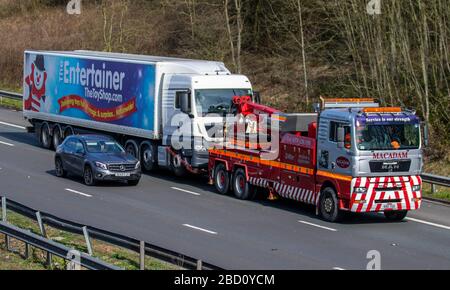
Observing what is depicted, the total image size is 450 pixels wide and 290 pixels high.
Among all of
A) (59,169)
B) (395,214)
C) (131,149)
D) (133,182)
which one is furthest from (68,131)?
(395,214)

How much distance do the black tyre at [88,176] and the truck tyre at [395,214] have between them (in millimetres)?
9169

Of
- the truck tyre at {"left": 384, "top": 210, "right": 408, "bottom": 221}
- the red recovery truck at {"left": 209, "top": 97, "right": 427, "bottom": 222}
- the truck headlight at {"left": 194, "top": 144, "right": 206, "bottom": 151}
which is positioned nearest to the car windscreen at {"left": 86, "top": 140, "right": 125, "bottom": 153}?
the truck headlight at {"left": 194, "top": 144, "right": 206, "bottom": 151}

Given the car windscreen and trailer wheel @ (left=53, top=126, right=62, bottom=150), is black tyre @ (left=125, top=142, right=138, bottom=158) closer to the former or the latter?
the car windscreen

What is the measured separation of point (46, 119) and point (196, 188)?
35.2 ft

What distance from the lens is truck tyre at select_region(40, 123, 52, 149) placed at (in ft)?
120

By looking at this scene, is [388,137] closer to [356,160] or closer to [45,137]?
[356,160]

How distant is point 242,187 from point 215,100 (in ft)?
12.9

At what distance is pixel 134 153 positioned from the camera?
3177 centimetres

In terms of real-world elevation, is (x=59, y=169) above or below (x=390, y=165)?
below

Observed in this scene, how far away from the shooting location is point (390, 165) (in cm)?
2238

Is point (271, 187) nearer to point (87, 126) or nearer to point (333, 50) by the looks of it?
point (87, 126)

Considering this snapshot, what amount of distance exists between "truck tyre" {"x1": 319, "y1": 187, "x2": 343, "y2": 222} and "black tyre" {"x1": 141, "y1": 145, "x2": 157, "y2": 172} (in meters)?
8.81

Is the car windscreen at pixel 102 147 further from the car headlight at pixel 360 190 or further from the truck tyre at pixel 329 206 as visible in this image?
the car headlight at pixel 360 190
